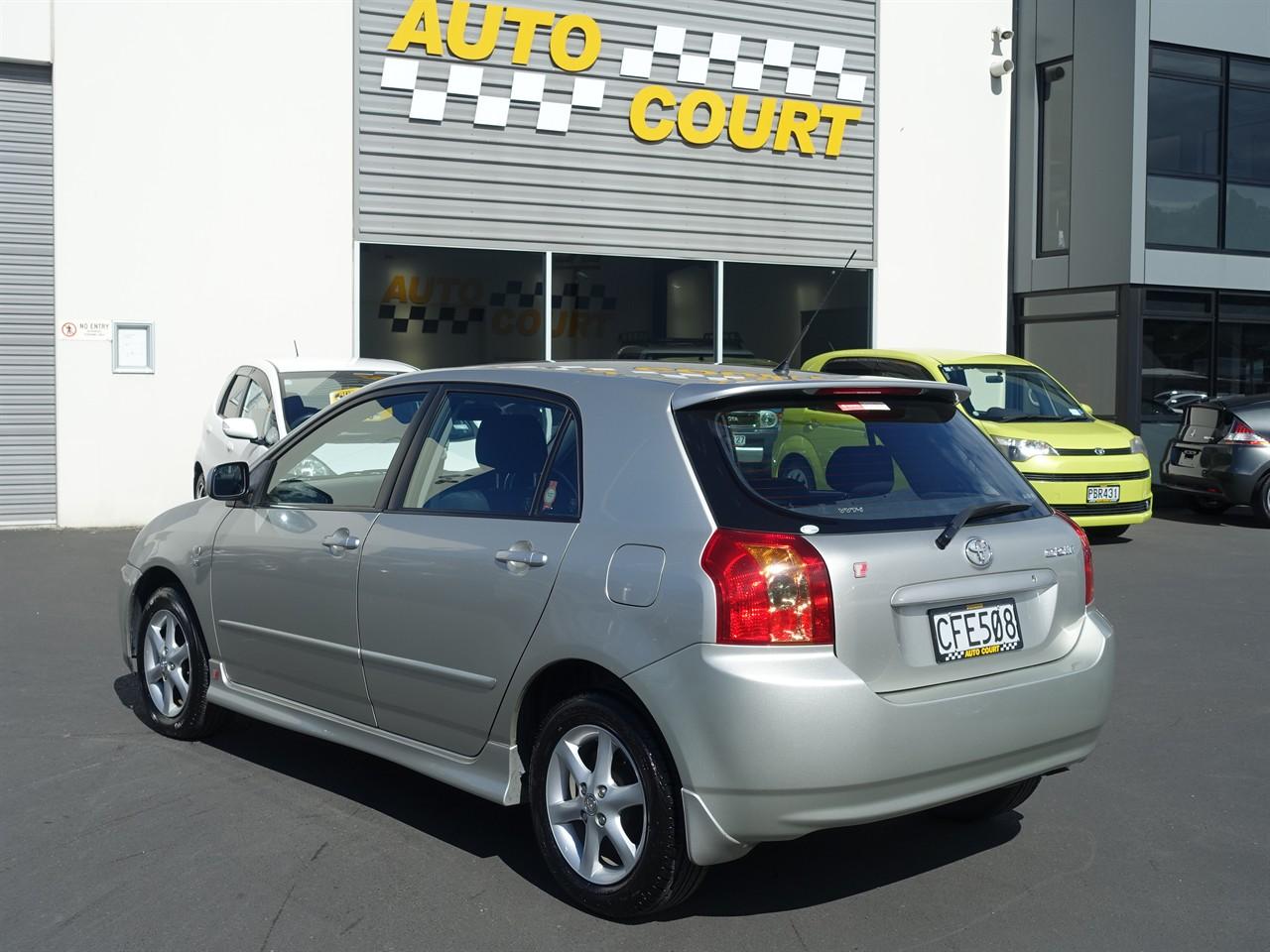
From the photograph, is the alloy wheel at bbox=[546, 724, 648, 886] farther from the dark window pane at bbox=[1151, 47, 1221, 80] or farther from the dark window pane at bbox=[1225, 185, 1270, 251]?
the dark window pane at bbox=[1225, 185, 1270, 251]

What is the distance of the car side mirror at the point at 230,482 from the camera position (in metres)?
5.43

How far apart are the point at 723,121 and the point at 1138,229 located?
17.0 ft

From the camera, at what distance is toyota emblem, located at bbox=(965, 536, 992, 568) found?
3.96 meters

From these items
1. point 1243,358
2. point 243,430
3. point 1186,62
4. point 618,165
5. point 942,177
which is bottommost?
point 243,430

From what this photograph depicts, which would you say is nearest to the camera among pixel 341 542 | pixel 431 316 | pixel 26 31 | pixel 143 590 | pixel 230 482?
pixel 341 542

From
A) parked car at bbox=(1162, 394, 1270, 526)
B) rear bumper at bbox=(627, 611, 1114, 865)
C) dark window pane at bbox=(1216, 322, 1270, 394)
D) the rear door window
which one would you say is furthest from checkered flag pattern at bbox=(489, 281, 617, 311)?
rear bumper at bbox=(627, 611, 1114, 865)

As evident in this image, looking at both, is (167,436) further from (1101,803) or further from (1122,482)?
(1101,803)

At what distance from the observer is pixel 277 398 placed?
10523 millimetres

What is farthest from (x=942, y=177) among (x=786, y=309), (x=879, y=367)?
(x=879, y=367)

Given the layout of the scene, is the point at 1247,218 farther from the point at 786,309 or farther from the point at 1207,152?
the point at 786,309

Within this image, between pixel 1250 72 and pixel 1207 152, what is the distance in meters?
1.39

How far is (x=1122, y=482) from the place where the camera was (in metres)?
12.3

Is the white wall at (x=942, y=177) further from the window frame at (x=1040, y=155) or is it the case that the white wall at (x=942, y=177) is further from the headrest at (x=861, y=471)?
the headrest at (x=861, y=471)

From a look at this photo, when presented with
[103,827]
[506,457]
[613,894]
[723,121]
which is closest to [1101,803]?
[613,894]
